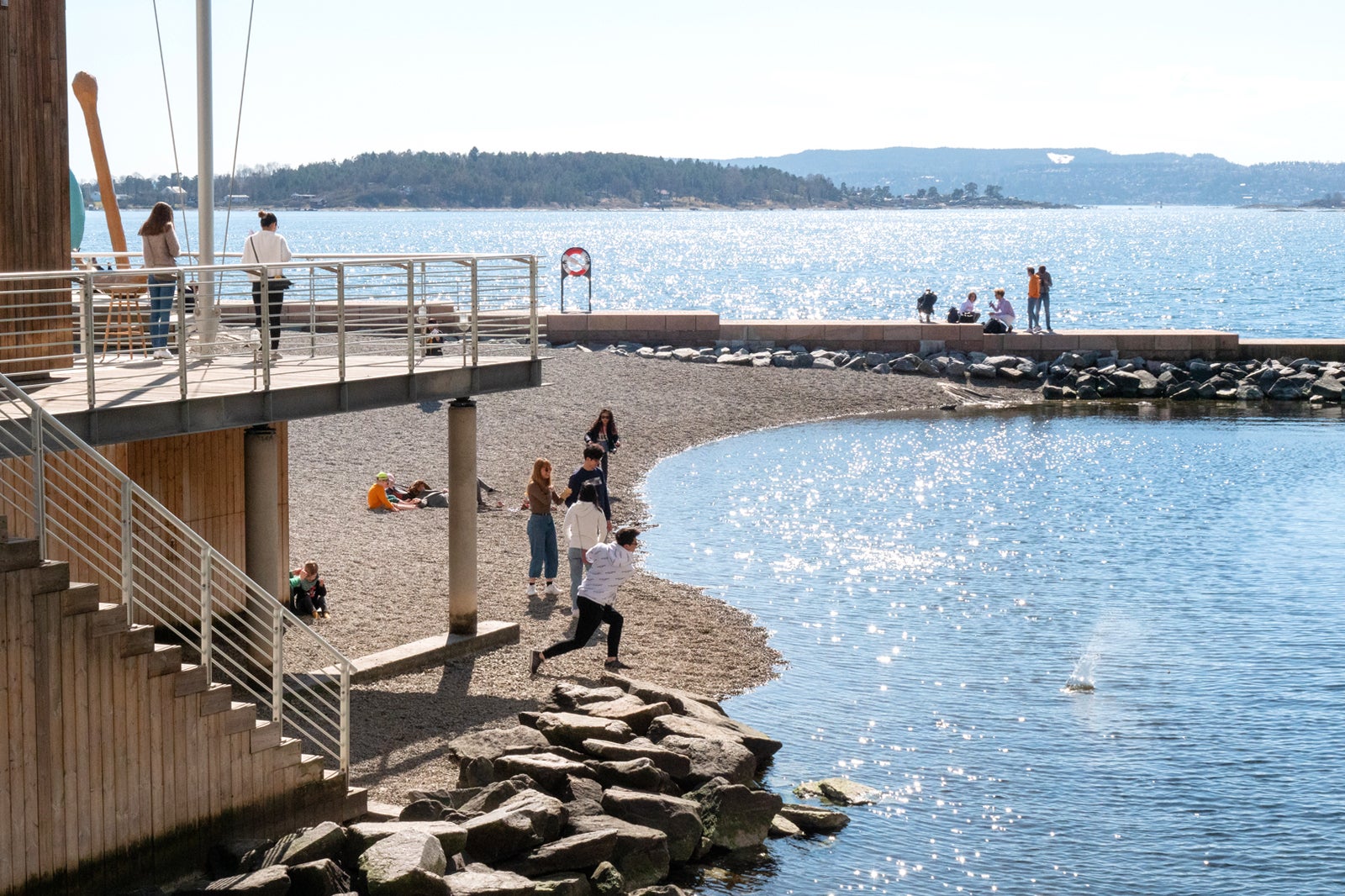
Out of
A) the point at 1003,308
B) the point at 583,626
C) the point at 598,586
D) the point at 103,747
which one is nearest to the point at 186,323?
the point at 598,586

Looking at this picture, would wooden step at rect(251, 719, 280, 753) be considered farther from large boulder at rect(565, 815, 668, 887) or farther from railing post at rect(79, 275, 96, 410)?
railing post at rect(79, 275, 96, 410)

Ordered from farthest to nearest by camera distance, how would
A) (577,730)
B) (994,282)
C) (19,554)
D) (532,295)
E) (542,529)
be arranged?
(994,282)
(542,529)
(532,295)
(577,730)
(19,554)

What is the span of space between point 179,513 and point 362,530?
268 inches

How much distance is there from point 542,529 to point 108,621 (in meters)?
8.61

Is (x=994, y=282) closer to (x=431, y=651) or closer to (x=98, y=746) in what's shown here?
(x=431, y=651)

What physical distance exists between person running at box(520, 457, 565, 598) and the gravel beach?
0.34 metres

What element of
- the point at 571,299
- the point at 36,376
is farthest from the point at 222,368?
the point at 571,299

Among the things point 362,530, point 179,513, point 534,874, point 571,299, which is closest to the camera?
point 534,874

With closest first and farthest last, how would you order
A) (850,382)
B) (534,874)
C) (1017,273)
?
1. (534,874)
2. (850,382)
3. (1017,273)

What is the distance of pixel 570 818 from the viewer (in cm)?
1100

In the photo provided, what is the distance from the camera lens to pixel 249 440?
1320cm

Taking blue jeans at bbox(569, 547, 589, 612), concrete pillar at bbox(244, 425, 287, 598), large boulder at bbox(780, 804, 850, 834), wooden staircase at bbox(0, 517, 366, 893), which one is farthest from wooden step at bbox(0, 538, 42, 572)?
blue jeans at bbox(569, 547, 589, 612)

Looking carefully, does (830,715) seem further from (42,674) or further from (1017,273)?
(1017,273)

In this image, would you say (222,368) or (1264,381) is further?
(1264,381)
